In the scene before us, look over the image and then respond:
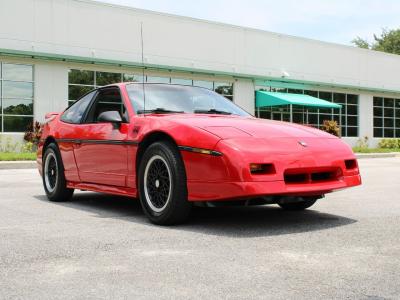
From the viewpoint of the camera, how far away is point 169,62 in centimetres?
2708

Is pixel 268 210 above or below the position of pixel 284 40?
below

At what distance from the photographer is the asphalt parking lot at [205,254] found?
10.7 feet

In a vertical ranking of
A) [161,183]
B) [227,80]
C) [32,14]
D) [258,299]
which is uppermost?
[32,14]

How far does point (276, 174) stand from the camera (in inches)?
195

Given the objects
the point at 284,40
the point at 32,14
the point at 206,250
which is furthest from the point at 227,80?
the point at 206,250

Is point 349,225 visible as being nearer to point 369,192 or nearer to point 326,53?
point 369,192

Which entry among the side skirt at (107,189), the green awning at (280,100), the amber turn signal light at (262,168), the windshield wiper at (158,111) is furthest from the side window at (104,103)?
the green awning at (280,100)

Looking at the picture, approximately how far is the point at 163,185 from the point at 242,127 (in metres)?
0.92

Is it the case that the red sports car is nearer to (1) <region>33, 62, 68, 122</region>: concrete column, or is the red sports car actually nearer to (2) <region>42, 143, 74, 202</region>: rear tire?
(2) <region>42, 143, 74, 202</region>: rear tire

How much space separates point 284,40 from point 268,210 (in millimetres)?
27200

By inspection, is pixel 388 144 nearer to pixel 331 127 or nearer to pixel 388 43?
pixel 331 127

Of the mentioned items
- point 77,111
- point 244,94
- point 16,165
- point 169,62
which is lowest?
point 16,165

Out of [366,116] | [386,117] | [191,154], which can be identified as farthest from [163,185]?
[386,117]

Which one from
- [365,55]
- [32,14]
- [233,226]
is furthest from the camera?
[365,55]
